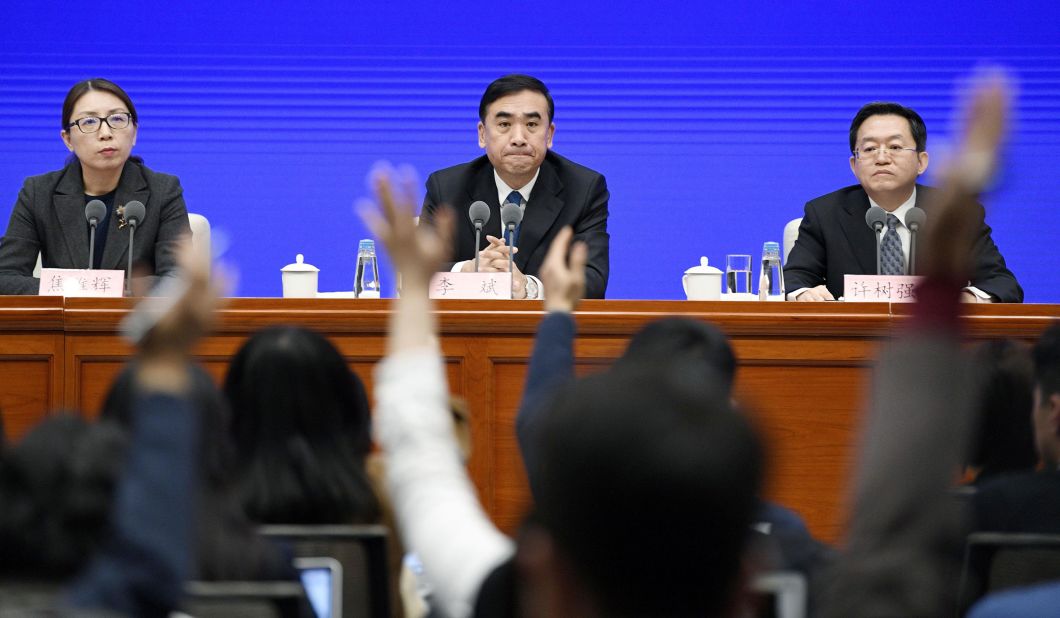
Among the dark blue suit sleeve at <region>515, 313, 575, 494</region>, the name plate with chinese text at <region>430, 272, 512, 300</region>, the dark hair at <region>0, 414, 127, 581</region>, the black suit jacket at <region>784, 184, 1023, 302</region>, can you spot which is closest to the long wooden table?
the name plate with chinese text at <region>430, 272, 512, 300</region>

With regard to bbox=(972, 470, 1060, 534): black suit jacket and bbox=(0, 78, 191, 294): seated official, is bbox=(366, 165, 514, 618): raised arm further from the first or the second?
bbox=(0, 78, 191, 294): seated official

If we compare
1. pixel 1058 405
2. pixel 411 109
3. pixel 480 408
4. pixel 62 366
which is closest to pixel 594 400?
pixel 1058 405

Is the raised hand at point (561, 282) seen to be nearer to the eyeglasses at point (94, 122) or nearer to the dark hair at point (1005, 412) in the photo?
the dark hair at point (1005, 412)

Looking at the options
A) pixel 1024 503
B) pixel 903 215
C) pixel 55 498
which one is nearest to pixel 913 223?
pixel 903 215

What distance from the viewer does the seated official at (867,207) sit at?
4.07 meters

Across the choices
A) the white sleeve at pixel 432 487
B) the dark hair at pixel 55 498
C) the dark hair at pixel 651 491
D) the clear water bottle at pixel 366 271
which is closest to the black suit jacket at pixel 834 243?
the clear water bottle at pixel 366 271

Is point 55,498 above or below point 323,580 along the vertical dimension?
above

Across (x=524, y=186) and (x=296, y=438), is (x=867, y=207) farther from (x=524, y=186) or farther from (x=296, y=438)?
(x=296, y=438)

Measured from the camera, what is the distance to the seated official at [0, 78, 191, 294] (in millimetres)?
3965

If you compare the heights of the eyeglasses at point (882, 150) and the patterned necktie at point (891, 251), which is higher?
the eyeglasses at point (882, 150)

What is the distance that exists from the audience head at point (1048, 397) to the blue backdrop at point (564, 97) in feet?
12.8

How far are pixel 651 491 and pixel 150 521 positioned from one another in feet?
1.33

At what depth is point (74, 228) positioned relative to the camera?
3979 mm

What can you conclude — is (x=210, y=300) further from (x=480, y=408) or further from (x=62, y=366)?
(x=62, y=366)
